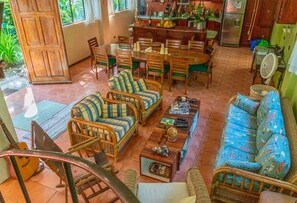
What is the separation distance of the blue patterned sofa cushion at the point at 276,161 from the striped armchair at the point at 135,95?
2.07 metres

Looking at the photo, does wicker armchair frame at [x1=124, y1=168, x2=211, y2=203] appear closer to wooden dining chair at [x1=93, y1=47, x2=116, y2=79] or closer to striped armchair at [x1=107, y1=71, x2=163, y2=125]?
striped armchair at [x1=107, y1=71, x2=163, y2=125]

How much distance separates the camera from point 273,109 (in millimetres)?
3162

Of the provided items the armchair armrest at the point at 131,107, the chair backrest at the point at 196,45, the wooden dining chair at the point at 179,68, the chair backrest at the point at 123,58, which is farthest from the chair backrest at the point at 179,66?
the armchair armrest at the point at 131,107

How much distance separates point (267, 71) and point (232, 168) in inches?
106

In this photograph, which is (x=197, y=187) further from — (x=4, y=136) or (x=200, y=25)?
(x=200, y=25)

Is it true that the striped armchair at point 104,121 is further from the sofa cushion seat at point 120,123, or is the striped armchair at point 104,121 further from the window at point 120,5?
the window at point 120,5

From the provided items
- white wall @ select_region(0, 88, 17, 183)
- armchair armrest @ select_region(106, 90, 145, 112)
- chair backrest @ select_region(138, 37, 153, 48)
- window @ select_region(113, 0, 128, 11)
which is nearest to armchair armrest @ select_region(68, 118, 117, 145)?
white wall @ select_region(0, 88, 17, 183)

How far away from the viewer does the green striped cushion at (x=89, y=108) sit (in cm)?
318

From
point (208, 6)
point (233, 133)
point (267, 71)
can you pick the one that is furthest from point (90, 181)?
point (208, 6)

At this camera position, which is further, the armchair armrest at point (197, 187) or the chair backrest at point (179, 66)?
the chair backrest at point (179, 66)

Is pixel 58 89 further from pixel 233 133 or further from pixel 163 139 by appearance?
pixel 233 133

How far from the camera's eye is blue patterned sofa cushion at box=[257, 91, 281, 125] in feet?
10.7

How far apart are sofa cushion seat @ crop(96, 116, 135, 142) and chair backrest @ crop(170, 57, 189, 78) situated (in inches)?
76.1

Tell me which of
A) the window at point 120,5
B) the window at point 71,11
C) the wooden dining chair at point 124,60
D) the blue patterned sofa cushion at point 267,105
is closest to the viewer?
the blue patterned sofa cushion at point 267,105
